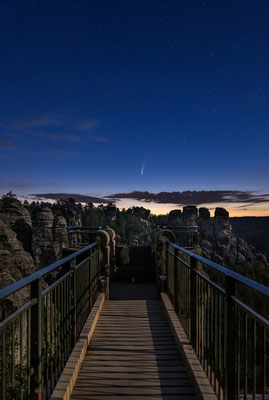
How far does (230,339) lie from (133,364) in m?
1.90

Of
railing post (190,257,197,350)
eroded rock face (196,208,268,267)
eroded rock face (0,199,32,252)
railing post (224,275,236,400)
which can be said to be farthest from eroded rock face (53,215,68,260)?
railing post (224,275,236,400)

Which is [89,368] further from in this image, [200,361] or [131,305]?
[131,305]

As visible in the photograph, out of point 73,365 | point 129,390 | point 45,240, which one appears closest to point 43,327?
point 73,365

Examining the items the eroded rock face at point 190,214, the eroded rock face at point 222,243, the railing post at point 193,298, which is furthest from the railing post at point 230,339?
the eroded rock face at point 190,214

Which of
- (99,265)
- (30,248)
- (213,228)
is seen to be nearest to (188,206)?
(213,228)

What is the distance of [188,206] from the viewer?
13875 centimetres

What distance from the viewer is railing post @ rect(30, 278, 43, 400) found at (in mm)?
2381

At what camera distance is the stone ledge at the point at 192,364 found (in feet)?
9.30

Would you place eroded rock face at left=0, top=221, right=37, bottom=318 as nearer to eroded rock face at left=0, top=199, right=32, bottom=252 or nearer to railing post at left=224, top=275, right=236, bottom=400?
eroded rock face at left=0, top=199, right=32, bottom=252

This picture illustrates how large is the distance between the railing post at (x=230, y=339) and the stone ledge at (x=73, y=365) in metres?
→ 1.77

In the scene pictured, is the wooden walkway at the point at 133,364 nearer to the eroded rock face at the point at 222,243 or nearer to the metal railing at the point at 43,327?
the metal railing at the point at 43,327

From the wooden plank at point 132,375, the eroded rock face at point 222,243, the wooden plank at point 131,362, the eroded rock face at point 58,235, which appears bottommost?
the eroded rock face at point 222,243

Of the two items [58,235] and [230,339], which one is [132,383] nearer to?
[230,339]

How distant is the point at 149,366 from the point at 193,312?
97 cm
